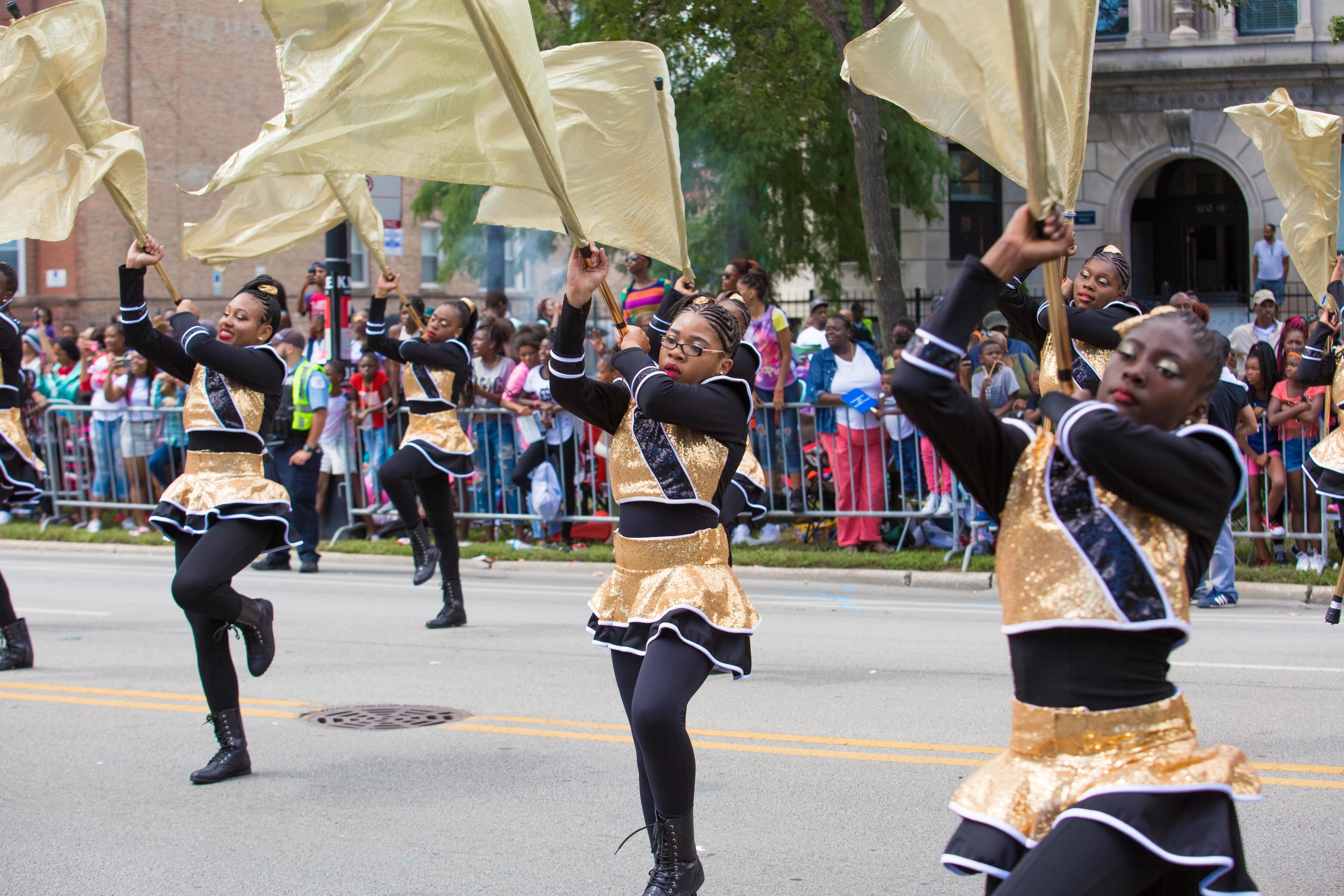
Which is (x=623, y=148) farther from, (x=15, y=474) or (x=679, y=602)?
(x=15, y=474)

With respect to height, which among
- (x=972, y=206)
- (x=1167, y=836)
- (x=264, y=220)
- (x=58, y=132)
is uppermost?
(x=972, y=206)

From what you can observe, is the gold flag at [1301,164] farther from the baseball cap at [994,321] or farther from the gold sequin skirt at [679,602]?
the baseball cap at [994,321]

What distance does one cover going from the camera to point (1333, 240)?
758cm

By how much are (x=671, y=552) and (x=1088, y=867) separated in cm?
199

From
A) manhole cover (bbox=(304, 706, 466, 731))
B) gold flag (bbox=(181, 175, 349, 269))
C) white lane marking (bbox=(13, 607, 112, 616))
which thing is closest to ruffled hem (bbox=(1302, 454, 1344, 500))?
manhole cover (bbox=(304, 706, 466, 731))

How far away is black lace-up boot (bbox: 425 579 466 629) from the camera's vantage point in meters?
9.50

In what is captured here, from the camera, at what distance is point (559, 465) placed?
13.5 meters

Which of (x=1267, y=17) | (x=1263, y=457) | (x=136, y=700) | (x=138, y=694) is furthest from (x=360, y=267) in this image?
(x=136, y=700)

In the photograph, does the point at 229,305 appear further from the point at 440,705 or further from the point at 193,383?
the point at 440,705

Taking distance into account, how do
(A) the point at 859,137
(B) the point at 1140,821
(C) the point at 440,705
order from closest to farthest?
(B) the point at 1140,821, (C) the point at 440,705, (A) the point at 859,137

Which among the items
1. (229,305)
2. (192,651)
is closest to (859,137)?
(192,651)

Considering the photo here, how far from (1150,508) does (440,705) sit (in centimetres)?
502

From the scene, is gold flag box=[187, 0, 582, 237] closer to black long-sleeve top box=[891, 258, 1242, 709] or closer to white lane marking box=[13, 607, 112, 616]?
black long-sleeve top box=[891, 258, 1242, 709]

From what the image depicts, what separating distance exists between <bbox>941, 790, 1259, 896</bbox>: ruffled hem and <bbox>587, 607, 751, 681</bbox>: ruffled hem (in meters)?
1.56
